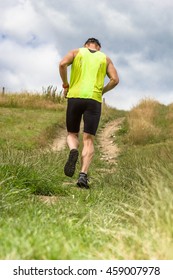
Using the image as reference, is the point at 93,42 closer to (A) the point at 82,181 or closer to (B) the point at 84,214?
(A) the point at 82,181

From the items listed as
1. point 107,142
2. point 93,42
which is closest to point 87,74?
point 93,42

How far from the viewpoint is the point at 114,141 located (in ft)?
59.0

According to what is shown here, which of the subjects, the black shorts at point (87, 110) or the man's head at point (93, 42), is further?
the man's head at point (93, 42)

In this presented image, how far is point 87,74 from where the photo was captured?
752 cm

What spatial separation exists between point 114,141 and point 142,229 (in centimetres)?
1434

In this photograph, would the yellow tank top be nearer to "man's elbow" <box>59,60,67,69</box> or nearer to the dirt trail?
"man's elbow" <box>59,60,67,69</box>

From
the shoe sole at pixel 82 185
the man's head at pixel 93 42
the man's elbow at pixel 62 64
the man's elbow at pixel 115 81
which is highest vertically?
the man's head at pixel 93 42

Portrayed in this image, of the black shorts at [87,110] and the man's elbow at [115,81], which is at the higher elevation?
the man's elbow at [115,81]

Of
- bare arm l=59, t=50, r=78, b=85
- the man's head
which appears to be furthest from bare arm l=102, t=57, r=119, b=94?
bare arm l=59, t=50, r=78, b=85

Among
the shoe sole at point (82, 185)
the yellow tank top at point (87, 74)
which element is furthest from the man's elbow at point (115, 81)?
the shoe sole at point (82, 185)

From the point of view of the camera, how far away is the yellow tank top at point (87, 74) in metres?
7.52

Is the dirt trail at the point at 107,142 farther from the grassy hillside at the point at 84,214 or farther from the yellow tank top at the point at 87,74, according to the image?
the yellow tank top at the point at 87,74

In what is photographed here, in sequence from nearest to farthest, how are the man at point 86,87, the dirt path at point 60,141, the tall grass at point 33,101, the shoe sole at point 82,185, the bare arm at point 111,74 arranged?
the man at point 86,87
the shoe sole at point 82,185
the bare arm at point 111,74
the dirt path at point 60,141
the tall grass at point 33,101
